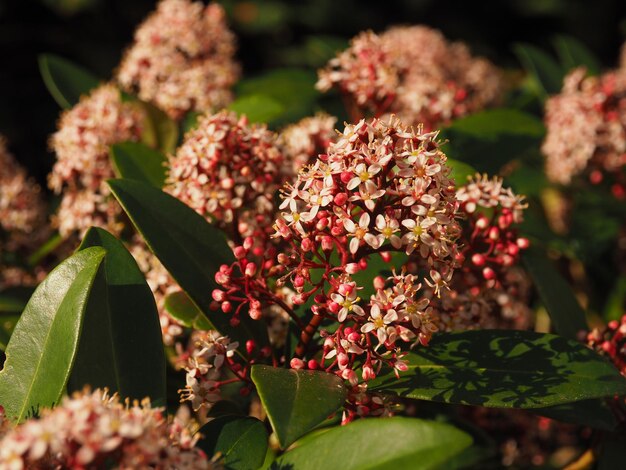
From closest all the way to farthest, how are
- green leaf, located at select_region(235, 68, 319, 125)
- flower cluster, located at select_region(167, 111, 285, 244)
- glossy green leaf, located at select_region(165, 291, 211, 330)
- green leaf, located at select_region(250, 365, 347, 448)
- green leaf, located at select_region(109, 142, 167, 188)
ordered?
1. green leaf, located at select_region(250, 365, 347, 448)
2. glossy green leaf, located at select_region(165, 291, 211, 330)
3. flower cluster, located at select_region(167, 111, 285, 244)
4. green leaf, located at select_region(109, 142, 167, 188)
5. green leaf, located at select_region(235, 68, 319, 125)

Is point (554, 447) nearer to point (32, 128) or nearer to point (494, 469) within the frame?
point (494, 469)

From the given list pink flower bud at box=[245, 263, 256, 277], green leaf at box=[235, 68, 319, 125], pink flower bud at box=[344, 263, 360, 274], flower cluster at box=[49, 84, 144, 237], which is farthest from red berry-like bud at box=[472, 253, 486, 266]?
green leaf at box=[235, 68, 319, 125]

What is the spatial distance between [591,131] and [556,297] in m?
1.05

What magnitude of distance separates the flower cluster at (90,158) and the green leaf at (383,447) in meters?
1.06

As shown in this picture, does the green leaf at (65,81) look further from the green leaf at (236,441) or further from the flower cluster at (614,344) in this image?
the flower cluster at (614,344)

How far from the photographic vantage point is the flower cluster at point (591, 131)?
272 centimetres

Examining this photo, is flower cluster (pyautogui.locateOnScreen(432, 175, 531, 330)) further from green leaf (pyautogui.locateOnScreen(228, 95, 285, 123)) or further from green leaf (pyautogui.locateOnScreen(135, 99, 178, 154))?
green leaf (pyautogui.locateOnScreen(135, 99, 178, 154))

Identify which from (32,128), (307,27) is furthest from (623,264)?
(32,128)

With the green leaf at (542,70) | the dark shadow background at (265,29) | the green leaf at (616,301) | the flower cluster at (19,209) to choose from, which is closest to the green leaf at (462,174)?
the green leaf at (616,301)

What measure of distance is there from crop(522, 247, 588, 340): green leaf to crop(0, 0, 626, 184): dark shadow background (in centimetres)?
300

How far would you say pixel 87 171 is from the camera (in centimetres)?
218

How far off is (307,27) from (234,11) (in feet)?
1.89

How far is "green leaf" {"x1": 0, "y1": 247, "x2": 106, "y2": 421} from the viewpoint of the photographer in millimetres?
1325

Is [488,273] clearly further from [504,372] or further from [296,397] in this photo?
[296,397]
